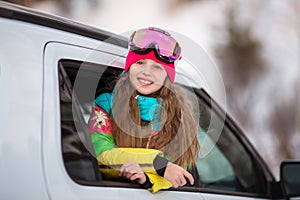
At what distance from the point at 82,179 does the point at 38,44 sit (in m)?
0.45

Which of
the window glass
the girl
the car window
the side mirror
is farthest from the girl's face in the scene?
the side mirror

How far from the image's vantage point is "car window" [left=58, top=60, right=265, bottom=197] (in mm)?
1930

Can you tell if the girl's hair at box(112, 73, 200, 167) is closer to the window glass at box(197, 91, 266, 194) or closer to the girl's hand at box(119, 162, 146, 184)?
the girl's hand at box(119, 162, 146, 184)

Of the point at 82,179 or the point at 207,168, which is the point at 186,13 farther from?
the point at 82,179

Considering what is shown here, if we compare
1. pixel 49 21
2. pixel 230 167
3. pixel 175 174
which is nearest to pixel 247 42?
pixel 230 167

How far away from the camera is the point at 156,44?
2174 mm

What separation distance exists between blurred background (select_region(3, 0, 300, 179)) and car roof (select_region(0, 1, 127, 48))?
9232 millimetres

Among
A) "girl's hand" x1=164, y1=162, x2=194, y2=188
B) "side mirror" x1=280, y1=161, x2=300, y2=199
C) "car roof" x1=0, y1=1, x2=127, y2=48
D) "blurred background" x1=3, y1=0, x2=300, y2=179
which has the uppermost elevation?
"blurred background" x1=3, y1=0, x2=300, y2=179

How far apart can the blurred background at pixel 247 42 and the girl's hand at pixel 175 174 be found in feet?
31.6

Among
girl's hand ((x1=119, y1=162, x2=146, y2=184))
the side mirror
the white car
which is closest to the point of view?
the white car

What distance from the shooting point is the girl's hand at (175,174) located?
206cm

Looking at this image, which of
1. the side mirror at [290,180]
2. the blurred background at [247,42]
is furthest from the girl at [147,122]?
the blurred background at [247,42]

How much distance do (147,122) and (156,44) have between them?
29cm

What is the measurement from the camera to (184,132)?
2176 mm
